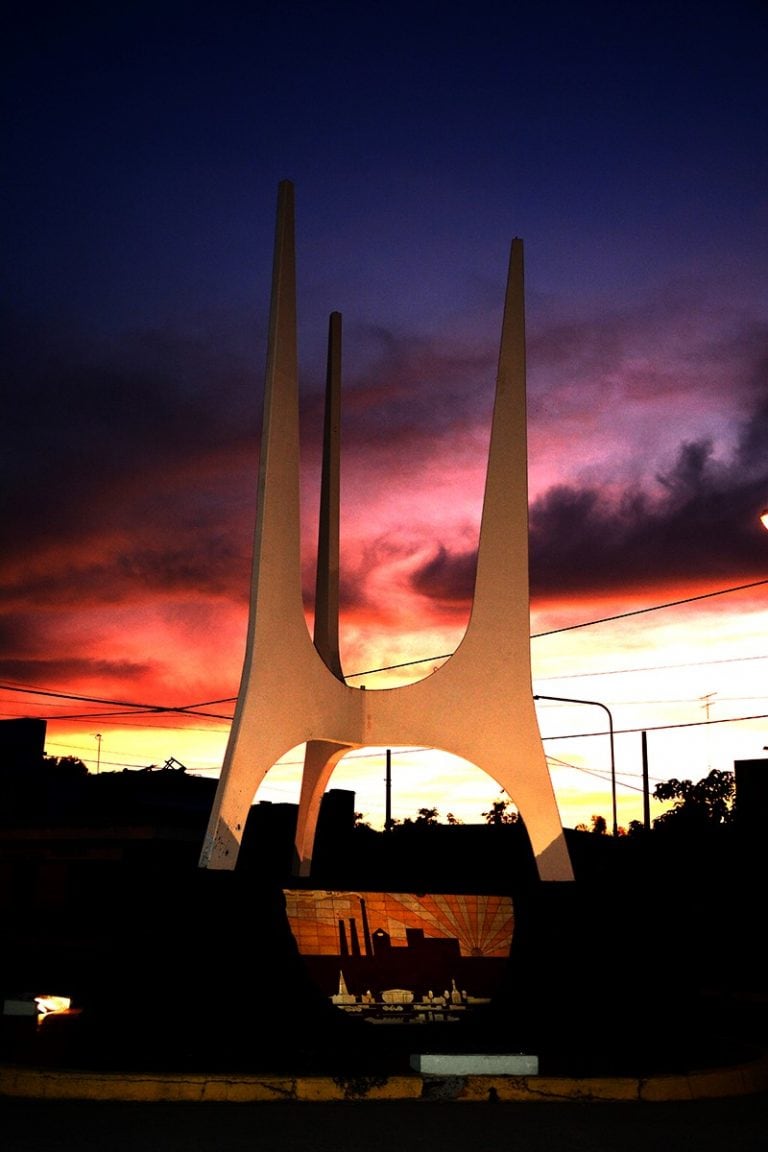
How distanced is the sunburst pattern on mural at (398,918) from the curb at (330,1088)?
193 centimetres

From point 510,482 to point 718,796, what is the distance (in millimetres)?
52306

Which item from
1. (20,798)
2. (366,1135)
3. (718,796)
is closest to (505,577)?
(366,1135)

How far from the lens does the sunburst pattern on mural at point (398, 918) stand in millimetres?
11117

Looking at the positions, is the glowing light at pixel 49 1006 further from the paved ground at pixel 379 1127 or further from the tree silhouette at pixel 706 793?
the tree silhouette at pixel 706 793

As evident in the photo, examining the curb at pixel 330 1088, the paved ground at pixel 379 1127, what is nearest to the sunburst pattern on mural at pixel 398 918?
the curb at pixel 330 1088

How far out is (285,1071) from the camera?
9492mm

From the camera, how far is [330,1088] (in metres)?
9.09

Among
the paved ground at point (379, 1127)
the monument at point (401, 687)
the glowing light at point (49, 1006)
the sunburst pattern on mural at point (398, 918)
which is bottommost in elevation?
the paved ground at point (379, 1127)

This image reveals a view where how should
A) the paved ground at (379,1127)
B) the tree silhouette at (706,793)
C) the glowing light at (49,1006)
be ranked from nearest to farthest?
the paved ground at (379,1127), the glowing light at (49,1006), the tree silhouette at (706,793)

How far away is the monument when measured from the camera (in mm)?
12773

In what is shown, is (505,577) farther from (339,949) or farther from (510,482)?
(339,949)

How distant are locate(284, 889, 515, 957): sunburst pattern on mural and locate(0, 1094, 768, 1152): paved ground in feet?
7.34

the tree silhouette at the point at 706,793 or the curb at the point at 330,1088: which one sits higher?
the tree silhouette at the point at 706,793

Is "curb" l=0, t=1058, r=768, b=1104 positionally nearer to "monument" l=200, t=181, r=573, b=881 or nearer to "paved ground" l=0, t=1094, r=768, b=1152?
"paved ground" l=0, t=1094, r=768, b=1152
